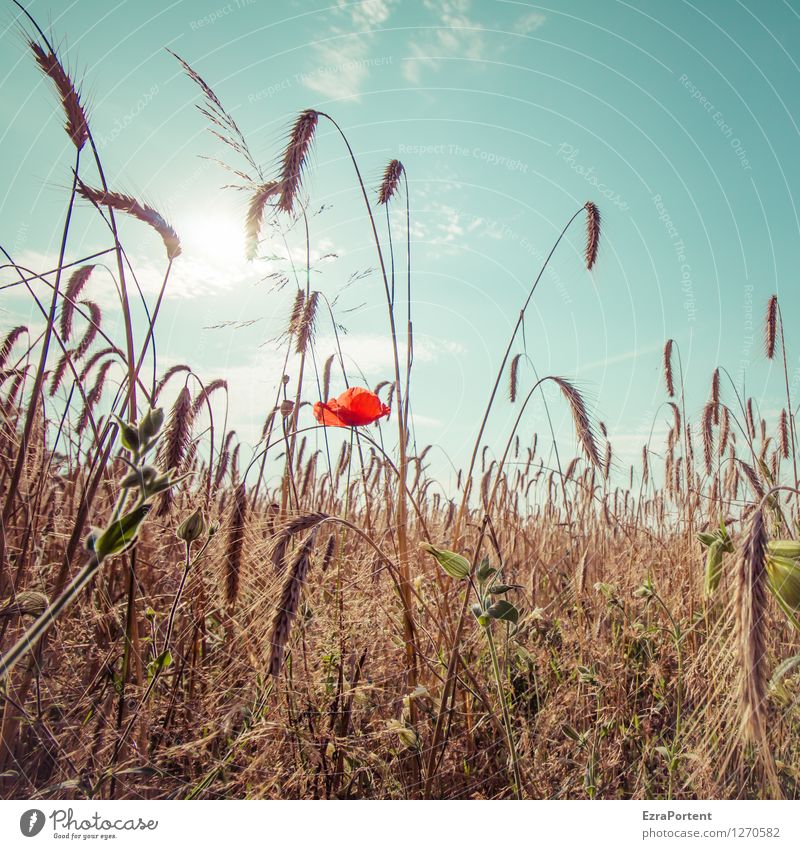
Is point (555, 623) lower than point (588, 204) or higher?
lower

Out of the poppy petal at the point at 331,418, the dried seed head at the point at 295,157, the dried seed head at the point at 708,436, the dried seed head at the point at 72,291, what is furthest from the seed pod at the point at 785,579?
the dried seed head at the point at 708,436

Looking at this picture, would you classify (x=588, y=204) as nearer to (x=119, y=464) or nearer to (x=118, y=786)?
(x=119, y=464)

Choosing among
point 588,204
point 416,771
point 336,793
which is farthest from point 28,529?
point 588,204

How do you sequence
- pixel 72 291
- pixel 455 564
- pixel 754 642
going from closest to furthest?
1. pixel 754 642
2. pixel 455 564
3. pixel 72 291

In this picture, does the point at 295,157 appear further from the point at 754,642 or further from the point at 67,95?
the point at 754,642

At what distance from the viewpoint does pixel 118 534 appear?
0.60 m

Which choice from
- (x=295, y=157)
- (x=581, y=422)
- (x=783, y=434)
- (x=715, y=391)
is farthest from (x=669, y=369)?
(x=295, y=157)

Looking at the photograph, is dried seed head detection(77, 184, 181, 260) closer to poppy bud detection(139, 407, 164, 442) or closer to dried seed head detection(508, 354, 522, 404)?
poppy bud detection(139, 407, 164, 442)

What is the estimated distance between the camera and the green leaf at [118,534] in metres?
0.57

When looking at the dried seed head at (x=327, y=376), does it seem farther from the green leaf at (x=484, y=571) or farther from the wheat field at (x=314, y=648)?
the green leaf at (x=484, y=571)

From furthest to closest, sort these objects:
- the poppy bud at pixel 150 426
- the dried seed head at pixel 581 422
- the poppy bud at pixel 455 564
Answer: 1. the dried seed head at pixel 581 422
2. the poppy bud at pixel 455 564
3. the poppy bud at pixel 150 426

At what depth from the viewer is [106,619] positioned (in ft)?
5.16

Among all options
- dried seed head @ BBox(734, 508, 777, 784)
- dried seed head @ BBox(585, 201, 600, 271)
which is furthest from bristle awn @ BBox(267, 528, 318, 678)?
dried seed head @ BBox(585, 201, 600, 271)
